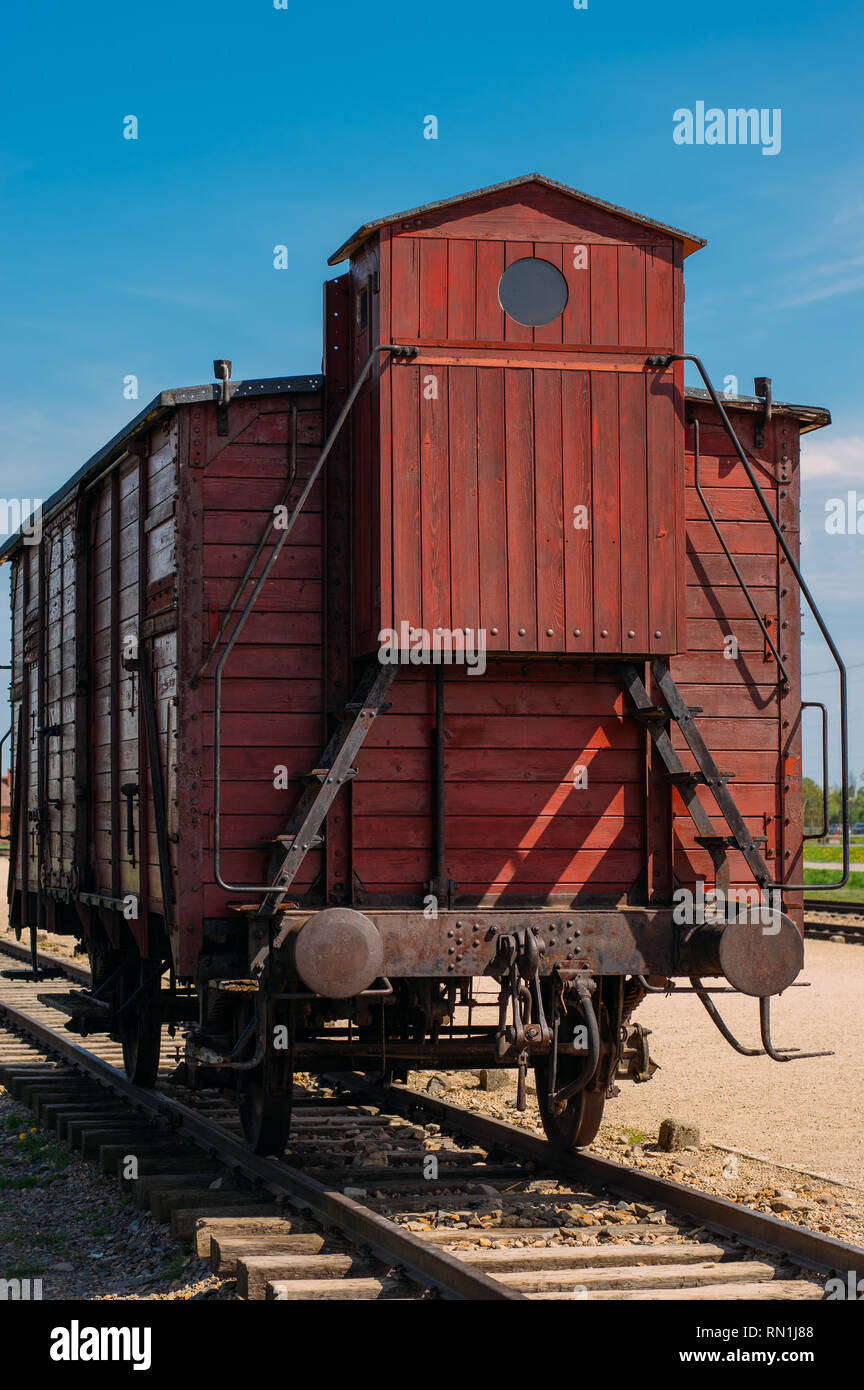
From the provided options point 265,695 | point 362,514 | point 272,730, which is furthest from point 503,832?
point 362,514

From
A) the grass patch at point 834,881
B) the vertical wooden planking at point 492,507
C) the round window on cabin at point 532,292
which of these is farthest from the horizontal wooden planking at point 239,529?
the grass patch at point 834,881

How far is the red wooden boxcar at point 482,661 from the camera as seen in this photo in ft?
24.1

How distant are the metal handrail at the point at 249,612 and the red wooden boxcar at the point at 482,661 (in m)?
0.03

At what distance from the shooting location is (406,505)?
24.1 feet

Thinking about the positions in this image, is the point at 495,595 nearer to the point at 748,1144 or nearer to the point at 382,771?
the point at 382,771

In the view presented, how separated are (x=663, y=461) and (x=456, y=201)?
1599 mm

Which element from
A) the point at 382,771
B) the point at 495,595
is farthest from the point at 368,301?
the point at 382,771

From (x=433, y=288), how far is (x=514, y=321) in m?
0.42

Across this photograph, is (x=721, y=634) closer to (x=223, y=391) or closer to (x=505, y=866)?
(x=505, y=866)

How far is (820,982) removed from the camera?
17266 mm

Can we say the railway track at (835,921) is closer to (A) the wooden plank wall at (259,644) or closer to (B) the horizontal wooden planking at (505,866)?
(B) the horizontal wooden planking at (505,866)

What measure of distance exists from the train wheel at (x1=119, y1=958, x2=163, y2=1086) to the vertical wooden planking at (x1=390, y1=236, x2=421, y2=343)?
4.42 metres

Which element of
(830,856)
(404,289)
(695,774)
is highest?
(404,289)

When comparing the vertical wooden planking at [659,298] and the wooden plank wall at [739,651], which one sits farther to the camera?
the wooden plank wall at [739,651]
